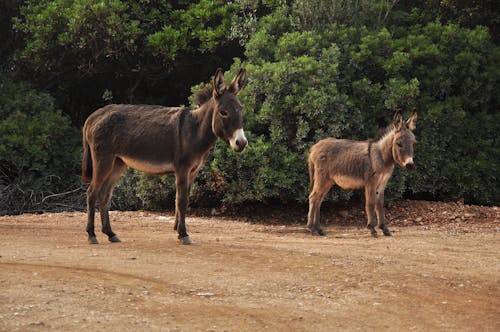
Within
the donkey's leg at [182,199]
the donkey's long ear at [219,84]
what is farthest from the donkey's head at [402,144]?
the donkey's leg at [182,199]

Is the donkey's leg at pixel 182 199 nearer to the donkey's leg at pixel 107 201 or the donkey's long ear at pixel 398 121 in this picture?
the donkey's leg at pixel 107 201

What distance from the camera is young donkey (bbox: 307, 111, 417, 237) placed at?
12.5 metres

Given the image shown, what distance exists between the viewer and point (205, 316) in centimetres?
640

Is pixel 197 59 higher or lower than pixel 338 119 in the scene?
higher

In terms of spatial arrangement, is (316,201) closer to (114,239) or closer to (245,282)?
(114,239)

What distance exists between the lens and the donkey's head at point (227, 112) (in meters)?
9.95

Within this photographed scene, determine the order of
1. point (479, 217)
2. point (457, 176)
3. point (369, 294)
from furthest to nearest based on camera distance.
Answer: point (457, 176) → point (479, 217) → point (369, 294)

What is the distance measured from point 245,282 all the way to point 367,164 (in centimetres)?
554

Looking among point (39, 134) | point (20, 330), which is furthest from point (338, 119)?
point (20, 330)

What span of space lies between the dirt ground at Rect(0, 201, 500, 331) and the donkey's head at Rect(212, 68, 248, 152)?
160 cm

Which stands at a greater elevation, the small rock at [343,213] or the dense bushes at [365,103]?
the dense bushes at [365,103]

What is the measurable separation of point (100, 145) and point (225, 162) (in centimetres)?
512

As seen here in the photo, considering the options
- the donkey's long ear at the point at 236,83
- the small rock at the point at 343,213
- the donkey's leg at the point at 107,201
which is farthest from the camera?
the small rock at the point at 343,213

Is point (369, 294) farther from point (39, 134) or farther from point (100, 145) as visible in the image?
point (39, 134)
